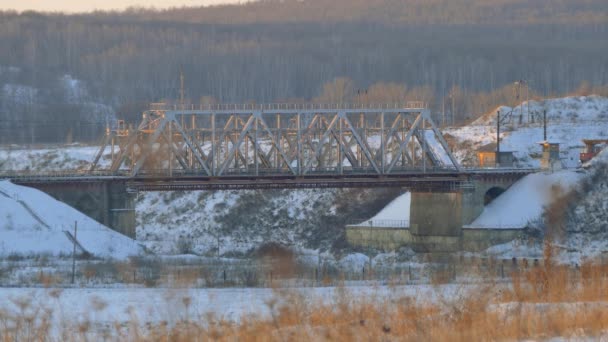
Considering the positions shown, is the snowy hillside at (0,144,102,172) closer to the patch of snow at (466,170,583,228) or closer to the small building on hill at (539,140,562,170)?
the small building on hill at (539,140,562,170)

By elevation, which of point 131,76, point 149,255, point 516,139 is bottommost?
point 149,255

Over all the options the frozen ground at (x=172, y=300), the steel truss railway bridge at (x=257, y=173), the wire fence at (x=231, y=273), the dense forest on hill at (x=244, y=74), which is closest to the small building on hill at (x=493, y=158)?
the steel truss railway bridge at (x=257, y=173)

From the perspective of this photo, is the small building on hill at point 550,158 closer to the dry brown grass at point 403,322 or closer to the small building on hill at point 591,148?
the small building on hill at point 591,148

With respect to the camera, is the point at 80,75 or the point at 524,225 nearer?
the point at 524,225

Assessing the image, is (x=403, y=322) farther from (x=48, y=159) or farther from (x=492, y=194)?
(x=48, y=159)

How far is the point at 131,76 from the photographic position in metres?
168

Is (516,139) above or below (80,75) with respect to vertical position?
below

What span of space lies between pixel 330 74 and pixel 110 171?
99730 millimetres

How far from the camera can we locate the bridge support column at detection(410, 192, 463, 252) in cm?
7375

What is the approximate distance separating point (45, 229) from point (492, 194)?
32.8 meters

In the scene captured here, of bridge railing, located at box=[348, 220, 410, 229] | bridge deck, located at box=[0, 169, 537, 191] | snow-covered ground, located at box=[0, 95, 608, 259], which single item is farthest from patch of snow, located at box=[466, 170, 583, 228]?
bridge railing, located at box=[348, 220, 410, 229]

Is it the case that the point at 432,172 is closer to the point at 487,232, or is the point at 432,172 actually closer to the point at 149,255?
the point at 487,232

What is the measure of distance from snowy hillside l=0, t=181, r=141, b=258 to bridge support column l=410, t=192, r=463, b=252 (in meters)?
19.0

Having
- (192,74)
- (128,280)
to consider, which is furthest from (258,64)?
(128,280)
